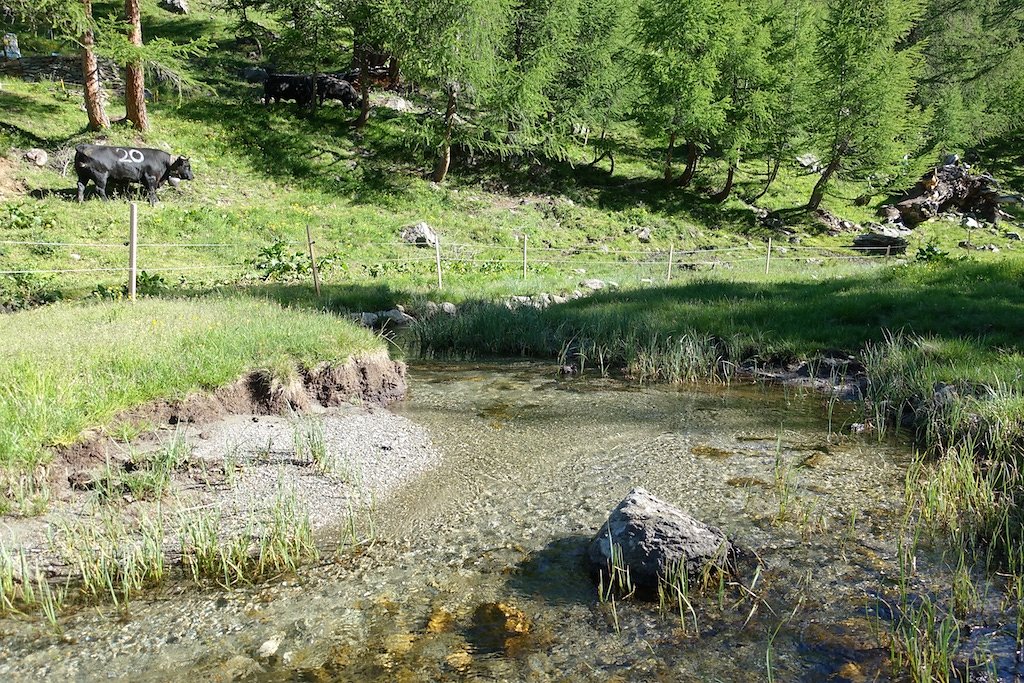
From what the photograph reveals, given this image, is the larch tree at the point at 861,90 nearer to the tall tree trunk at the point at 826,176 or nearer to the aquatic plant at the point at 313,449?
the tall tree trunk at the point at 826,176

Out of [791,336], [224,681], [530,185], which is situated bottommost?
[224,681]

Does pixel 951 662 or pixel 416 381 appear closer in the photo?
pixel 951 662

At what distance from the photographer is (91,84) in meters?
22.2

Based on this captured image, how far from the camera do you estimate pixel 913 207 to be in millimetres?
36344

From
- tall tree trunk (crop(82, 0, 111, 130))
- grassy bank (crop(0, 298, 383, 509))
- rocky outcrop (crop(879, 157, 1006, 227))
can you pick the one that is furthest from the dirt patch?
rocky outcrop (crop(879, 157, 1006, 227))

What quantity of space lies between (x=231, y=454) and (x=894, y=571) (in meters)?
5.92

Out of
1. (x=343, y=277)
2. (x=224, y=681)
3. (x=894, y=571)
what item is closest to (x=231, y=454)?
(x=224, y=681)

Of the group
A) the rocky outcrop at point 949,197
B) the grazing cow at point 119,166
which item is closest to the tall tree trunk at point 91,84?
the grazing cow at point 119,166

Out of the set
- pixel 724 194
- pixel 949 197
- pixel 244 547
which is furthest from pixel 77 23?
pixel 949 197

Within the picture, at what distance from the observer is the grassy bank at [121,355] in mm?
6051

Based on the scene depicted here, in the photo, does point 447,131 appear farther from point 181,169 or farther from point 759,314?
point 759,314

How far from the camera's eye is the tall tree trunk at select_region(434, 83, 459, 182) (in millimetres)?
28375

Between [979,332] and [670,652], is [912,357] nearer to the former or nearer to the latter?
[979,332]

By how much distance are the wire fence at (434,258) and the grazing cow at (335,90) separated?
38.5 ft
